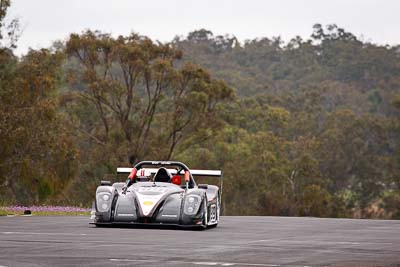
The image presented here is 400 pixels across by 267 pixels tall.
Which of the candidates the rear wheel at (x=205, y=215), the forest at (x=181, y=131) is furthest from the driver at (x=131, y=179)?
the forest at (x=181, y=131)

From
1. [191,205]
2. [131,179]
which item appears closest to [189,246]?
[191,205]

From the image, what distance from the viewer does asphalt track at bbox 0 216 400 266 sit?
475 inches

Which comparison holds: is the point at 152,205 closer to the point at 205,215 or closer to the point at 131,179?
the point at 205,215

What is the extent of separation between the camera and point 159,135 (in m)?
64.7

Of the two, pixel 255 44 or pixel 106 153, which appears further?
pixel 255 44

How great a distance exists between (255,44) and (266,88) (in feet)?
101

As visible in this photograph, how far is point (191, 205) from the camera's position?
786 inches

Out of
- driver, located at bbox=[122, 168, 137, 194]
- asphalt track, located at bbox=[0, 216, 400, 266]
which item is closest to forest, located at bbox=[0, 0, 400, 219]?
driver, located at bbox=[122, 168, 137, 194]

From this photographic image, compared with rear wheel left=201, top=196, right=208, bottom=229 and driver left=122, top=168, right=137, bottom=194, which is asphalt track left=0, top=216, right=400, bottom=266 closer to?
rear wheel left=201, top=196, right=208, bottom=229

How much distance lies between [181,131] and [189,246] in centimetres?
5052

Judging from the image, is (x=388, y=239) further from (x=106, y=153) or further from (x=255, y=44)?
(x=255, y=44)

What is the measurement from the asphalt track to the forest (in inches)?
795

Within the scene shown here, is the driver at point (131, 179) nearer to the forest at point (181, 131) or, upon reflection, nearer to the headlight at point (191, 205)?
the headlight at point (191, 205)

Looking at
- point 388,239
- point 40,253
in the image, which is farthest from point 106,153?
point 40,253
